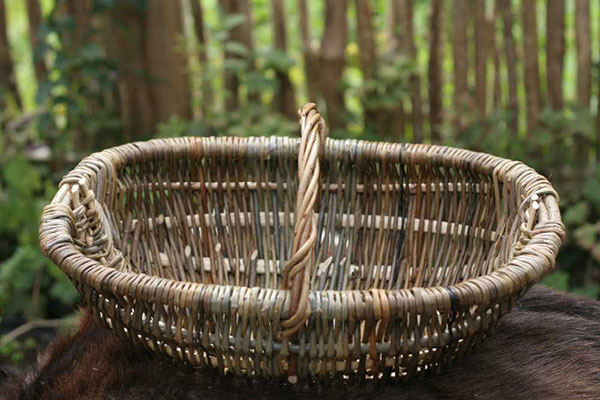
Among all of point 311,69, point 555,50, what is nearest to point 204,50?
point 311,69

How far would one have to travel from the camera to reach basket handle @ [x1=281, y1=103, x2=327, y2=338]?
0.73 m

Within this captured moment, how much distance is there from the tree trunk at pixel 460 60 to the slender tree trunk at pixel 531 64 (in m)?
0.16

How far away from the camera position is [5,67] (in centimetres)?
232

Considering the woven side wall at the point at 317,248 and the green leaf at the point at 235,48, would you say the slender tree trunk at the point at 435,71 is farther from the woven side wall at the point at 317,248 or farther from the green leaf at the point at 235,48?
the woven side wall at the point at 317,248

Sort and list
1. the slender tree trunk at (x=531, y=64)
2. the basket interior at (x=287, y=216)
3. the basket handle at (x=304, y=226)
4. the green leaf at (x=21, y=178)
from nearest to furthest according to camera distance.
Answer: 1. the basket handle at (x=304, y=226)
2. the basket interior at (x=287, y=216)
3. the green leaf at (x=21, y=178)
4. the slender tree trunk at (x=531, y=64)

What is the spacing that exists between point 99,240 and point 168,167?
315 millimetres

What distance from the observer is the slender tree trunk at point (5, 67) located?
2.29m

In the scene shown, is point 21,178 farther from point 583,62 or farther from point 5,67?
point 583,62

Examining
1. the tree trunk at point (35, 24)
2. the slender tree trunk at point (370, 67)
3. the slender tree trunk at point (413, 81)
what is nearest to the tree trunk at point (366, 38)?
the slender tree trunk at point (370, 67)

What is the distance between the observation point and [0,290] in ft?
5.42

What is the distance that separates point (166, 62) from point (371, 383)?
157 cm

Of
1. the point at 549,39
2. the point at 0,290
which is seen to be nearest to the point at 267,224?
the point at 0,290

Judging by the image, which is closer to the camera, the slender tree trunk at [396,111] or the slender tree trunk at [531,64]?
the slender tree trunk at [531,64]

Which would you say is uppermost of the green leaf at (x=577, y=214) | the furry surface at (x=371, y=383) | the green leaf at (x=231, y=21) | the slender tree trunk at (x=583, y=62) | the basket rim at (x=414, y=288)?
the green leaf at (x=231, y=21)
